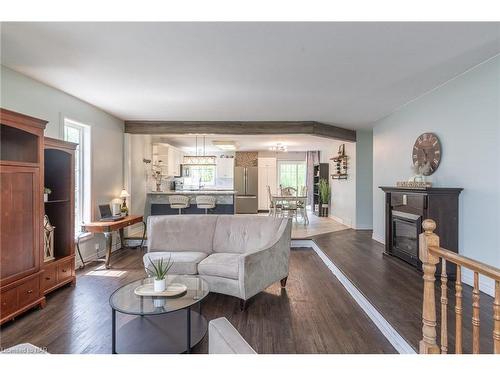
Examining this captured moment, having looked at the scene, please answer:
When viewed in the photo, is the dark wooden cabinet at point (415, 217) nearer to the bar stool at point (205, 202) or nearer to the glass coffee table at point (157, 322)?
the glass coffee table at point (157, 322)

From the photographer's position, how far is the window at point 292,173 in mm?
10859

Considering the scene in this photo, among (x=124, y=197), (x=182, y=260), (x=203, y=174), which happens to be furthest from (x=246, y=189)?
(x=182, y=260)

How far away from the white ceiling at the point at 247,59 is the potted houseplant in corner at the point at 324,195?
192 inches

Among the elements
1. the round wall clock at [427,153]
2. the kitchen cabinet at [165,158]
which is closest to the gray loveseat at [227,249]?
the round wall clock at [427,153]

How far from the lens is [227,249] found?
377 cm

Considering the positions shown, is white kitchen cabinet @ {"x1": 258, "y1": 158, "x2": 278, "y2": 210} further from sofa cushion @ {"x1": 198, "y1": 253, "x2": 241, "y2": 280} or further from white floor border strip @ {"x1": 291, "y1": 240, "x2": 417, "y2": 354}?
sofa cushion @ {"x1": 198, "y1": 253, "x2": 241, "y2": 280}

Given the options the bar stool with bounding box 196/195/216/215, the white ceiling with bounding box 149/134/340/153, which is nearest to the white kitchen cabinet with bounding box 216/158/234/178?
the white ceiling with bounding box 149/134/340/153

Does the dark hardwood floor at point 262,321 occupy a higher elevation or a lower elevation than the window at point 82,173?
lower

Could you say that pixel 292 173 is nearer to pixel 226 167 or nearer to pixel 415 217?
pixel 226 167

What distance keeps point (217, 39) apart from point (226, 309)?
2673 millimetres

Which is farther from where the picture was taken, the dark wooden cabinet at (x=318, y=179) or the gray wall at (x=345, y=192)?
the dark wooden cabinet at (x=318, y=179)

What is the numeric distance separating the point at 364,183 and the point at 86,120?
6.09m
